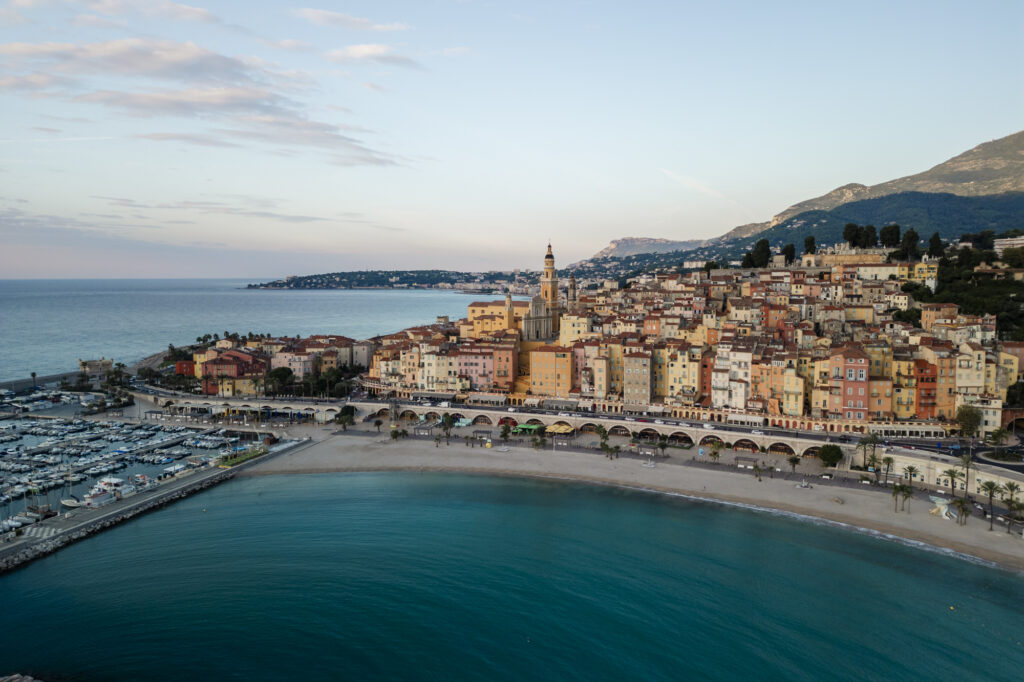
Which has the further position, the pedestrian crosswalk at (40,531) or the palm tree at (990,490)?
the palm tree at (990,490)

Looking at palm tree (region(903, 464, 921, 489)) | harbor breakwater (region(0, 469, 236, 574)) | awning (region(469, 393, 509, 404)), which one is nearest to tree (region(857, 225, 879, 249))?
palm tree (region(903, 464, 921, 489))

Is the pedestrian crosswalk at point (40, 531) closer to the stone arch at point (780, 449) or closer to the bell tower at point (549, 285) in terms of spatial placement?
the stone arch at point (780, 449)

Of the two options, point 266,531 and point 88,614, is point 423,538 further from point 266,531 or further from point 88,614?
point 88,614

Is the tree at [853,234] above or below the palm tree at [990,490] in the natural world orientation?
above

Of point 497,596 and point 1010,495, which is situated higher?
point 1010,495

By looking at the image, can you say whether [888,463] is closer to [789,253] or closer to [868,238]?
[868,238]

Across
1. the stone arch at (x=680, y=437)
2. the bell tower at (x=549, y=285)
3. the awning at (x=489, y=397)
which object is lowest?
the stone arch at (x=680, y=437)

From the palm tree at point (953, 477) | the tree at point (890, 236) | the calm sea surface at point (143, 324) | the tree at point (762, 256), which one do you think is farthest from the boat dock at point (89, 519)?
the tree at point (890, 236)

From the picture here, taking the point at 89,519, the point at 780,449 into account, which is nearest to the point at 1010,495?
the point at 780,449
